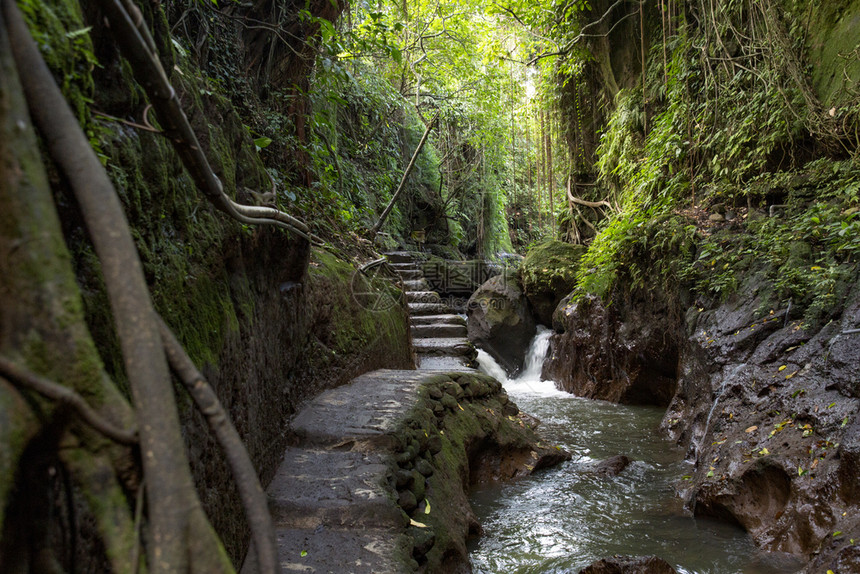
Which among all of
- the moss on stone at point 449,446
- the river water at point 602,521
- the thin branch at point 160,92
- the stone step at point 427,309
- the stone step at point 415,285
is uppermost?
the thin branch at point 160,92

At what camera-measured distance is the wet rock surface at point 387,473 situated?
2391 millimetres

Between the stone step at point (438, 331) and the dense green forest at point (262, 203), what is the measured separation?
2.34m

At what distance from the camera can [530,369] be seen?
978cm

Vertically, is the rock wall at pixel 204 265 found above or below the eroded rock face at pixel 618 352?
above

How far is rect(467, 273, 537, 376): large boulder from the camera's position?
9.91m

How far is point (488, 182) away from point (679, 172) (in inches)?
338

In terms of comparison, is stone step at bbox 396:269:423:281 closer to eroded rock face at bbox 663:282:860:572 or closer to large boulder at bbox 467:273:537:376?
large boulder at bbox 467:273:537:376

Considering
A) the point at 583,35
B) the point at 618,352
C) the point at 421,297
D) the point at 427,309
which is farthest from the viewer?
the point at 421,297

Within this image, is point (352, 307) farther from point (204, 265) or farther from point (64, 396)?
point (64, 396)

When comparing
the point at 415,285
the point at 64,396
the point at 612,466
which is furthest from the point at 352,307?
the point at 415,285

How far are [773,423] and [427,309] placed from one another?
652 cm

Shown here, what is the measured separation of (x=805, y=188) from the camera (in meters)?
Result: 5.11

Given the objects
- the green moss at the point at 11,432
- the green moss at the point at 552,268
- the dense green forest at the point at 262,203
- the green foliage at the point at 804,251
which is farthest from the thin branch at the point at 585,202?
the green moss at the point at 11,432

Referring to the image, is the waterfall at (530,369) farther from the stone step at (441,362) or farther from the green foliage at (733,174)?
the green foliage at (733,174)
